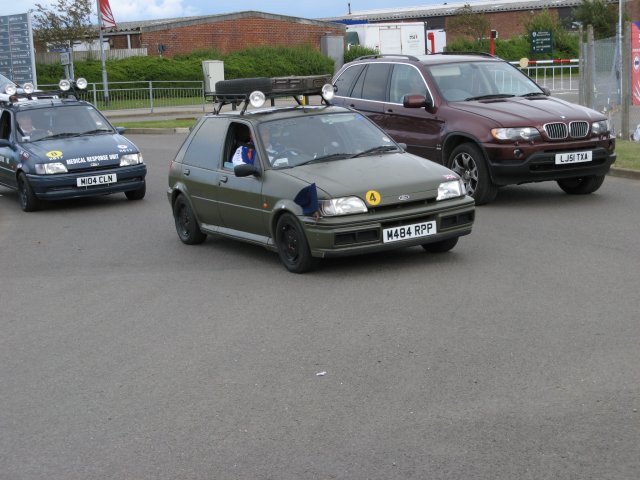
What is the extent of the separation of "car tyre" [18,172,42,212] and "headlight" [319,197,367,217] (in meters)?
7.56

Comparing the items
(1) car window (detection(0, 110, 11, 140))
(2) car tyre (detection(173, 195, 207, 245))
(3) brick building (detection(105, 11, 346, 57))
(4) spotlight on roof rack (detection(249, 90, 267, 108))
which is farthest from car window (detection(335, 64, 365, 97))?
(3) brick building (detection(105, 11, 346, 57))

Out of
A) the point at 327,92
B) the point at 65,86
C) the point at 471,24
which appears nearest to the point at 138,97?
the point at 65,86

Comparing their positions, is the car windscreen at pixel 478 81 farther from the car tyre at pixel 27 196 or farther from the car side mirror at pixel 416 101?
the car tyre at pixel 27 196

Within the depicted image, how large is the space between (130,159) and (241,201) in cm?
580

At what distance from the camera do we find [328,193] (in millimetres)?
9117

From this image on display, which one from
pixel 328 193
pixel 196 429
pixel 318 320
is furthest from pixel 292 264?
pixel 196 429

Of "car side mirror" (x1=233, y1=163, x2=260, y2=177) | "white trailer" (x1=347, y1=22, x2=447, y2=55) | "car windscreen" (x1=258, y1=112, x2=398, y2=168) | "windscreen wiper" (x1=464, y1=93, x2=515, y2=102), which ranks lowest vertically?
"car side mirror" (x1=233, y1=163, x2=260, y2=177)

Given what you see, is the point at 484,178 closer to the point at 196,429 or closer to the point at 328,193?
the point at 328,193

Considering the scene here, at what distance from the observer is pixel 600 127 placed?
13.0 meters

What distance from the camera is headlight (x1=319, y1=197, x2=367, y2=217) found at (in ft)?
29.7

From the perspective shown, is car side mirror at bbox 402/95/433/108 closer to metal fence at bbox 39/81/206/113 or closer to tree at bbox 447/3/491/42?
metal fence at bbox 39/81/206/113

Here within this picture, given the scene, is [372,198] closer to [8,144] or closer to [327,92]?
[327,92]

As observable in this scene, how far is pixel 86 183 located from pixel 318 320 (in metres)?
8.35

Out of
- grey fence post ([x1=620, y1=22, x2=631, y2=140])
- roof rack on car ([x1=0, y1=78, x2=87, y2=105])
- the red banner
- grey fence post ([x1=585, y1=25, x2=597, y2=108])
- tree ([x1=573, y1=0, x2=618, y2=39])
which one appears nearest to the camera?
roof rack on car ([x1=0, y1=78, x2=87, y2=105])
